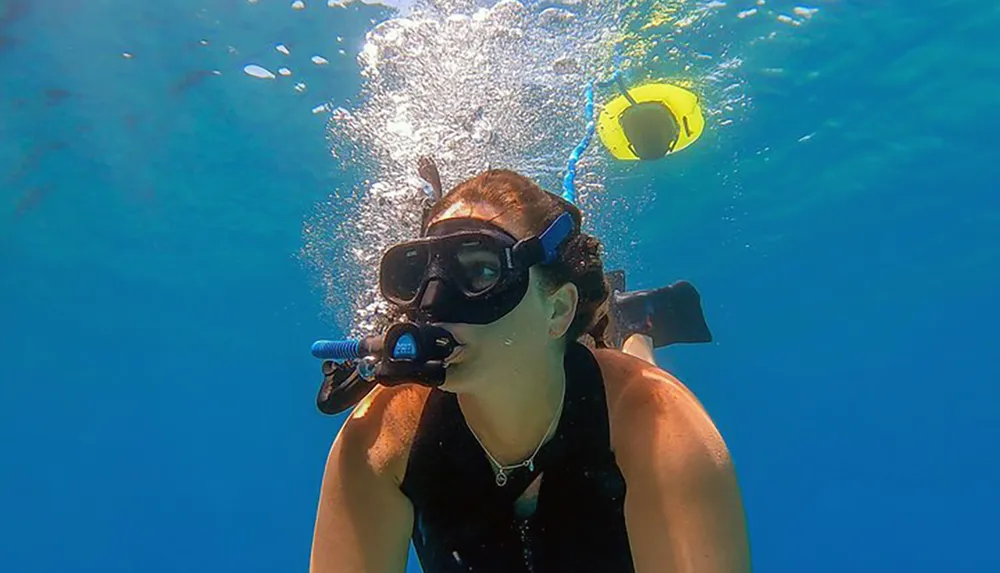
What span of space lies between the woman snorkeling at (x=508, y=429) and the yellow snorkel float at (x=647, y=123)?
217 inches

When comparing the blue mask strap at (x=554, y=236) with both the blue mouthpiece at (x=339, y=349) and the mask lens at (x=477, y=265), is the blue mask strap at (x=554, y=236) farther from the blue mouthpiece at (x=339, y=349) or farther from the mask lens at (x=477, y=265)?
the blue mouthpiece at (x=339, y=349)

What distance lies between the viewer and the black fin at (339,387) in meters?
3.14

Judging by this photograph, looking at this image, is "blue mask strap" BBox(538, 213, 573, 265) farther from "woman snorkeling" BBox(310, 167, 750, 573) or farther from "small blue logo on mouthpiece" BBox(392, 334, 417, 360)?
"small blue logo on mouthpiece" BBox(392, 334, 417, 360)

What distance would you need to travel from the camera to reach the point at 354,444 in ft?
10.1

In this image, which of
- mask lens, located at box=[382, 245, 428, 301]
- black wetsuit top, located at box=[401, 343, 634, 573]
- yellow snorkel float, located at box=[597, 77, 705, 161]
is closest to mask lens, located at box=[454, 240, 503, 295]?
mask lens, located at box=[382, 245, 428, 301]

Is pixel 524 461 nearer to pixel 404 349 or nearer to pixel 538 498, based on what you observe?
pixel 538 498

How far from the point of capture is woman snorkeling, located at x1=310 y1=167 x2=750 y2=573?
2703 mm

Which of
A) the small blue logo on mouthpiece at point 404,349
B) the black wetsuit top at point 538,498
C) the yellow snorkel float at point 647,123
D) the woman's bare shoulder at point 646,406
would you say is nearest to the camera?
the small blue logo on mouthpiece at point 404,349

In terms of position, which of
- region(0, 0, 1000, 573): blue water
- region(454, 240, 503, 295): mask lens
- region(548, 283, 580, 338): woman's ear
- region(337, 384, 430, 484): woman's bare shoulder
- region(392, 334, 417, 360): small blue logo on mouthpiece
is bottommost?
region(337, 384, 430, 484): woman's bare shoulder

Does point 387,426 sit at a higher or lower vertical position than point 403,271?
lower

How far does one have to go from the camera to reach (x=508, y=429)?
10.1ft

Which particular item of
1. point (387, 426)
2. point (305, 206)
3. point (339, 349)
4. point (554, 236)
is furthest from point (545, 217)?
point (305, 206)

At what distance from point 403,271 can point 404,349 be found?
20.4 inches

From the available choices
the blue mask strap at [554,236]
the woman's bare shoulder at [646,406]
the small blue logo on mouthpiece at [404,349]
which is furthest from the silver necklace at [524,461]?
the small blue logo on mouthpiece at [404,349]
